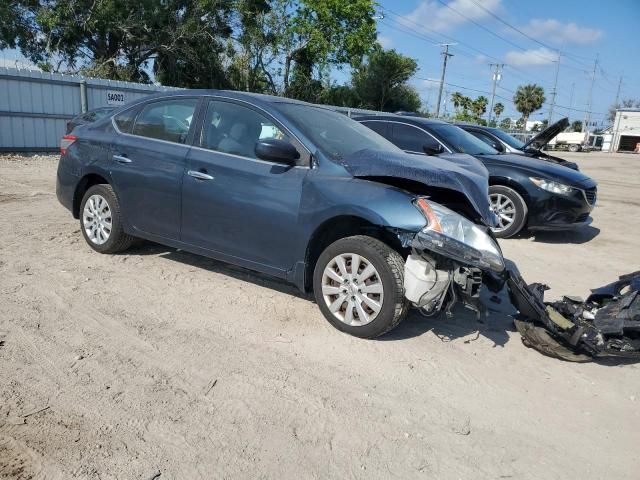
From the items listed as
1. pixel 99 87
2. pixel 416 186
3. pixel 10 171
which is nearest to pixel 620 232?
pixel 416 186

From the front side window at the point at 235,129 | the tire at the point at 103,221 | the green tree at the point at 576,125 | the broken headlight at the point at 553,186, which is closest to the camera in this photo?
the front side window at the point at 235,129

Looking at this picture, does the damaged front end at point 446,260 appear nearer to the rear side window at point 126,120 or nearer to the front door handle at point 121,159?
the front door handle at point 121,159

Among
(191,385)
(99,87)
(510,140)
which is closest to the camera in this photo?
(191,385)

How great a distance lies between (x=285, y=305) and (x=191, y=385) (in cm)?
145

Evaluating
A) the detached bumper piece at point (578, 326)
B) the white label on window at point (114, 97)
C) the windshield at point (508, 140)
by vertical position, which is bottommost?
the detached bumper piece at point (578, 326)

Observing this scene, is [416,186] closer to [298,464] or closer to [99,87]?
[298,464]

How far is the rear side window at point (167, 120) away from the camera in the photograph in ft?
15.8

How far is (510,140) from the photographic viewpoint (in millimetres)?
9586

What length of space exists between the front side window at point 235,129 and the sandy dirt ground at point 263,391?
4.22ft

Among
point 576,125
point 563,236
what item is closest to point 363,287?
point 563,236

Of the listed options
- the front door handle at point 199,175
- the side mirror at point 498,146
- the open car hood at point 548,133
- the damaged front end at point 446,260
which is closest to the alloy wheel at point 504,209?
the open car hood at point 548,133

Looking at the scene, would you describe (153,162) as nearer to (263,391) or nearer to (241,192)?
(241,192)

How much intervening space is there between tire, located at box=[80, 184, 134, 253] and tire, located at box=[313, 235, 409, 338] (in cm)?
236

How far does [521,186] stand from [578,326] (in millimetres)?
3992
